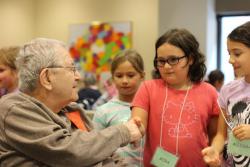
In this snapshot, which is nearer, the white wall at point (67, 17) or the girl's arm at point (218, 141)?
the girl's arm at point (218, 141)

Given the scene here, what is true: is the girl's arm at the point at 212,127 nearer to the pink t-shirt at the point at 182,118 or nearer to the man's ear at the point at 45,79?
the pink t-shirt at the point at 182,118

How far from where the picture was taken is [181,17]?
5.82 metres

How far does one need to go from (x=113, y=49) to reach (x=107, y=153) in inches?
220

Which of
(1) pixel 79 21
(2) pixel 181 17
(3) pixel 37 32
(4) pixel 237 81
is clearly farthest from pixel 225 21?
(4) pixel 237 81

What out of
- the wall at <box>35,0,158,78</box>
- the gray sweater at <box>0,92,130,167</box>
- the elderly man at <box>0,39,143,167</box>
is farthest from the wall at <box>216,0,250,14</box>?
the gray sweater at <box>0,92,130,167</box>

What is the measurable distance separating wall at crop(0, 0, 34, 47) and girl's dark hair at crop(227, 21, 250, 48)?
253 inches

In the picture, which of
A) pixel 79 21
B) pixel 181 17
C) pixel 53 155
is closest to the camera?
pixel 53 155

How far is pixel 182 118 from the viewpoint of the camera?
1.87m

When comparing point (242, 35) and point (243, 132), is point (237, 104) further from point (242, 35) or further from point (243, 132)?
point (242, 35)

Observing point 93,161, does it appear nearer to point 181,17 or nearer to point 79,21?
point 181,17

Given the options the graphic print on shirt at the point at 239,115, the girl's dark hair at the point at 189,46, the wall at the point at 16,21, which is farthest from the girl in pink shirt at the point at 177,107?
the wall at the point at 16,21

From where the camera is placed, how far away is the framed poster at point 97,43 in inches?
272

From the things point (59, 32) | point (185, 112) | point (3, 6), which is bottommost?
point (185, 112)

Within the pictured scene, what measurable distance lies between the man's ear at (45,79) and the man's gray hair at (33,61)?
0.01m
